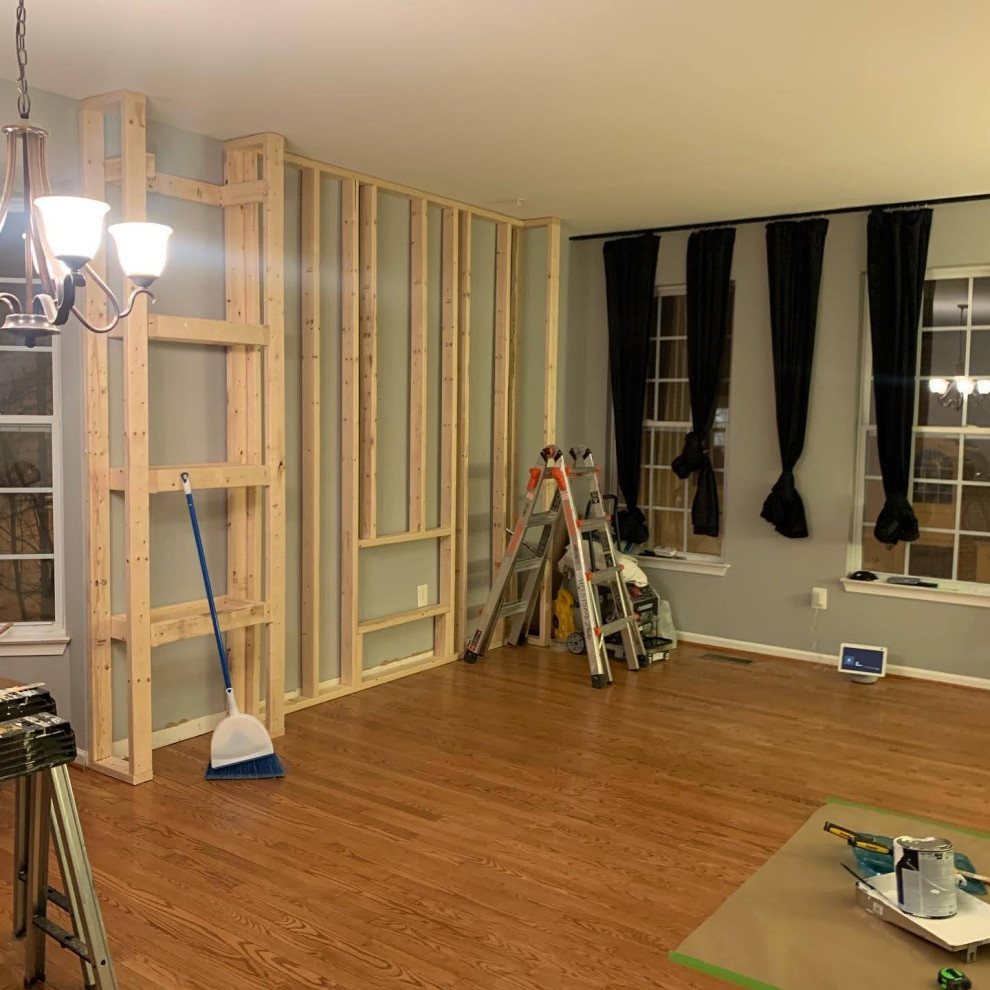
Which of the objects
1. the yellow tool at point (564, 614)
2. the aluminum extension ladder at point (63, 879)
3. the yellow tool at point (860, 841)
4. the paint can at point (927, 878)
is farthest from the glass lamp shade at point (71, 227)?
the yellow tool at point (564, 614)

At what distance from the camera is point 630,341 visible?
21.9ft

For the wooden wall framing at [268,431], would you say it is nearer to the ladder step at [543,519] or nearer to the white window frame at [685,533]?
the ladder step at [543,519]

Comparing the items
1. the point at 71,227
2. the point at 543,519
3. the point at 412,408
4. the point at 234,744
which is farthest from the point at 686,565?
the point at 71,227

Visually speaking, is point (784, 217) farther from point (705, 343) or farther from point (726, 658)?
point (726, 658)

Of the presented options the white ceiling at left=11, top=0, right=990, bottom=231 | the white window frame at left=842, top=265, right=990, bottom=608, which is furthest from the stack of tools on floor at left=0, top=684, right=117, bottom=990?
the white window frame at left=842, top=265, right=990, bottom=608

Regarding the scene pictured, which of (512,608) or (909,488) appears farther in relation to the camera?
(512,608)

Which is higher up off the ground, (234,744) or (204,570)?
(204,570)

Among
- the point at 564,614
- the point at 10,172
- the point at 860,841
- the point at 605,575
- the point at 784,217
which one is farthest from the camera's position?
the point at 564,614

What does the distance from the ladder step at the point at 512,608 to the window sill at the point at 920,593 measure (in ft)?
6.24

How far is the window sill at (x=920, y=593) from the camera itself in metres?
5.61

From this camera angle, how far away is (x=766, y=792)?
4.06 meters

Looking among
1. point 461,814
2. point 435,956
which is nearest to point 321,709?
point 461,814

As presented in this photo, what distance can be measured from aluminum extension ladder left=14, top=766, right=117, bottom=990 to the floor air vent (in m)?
4.27

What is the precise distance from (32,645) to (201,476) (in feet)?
3.24
